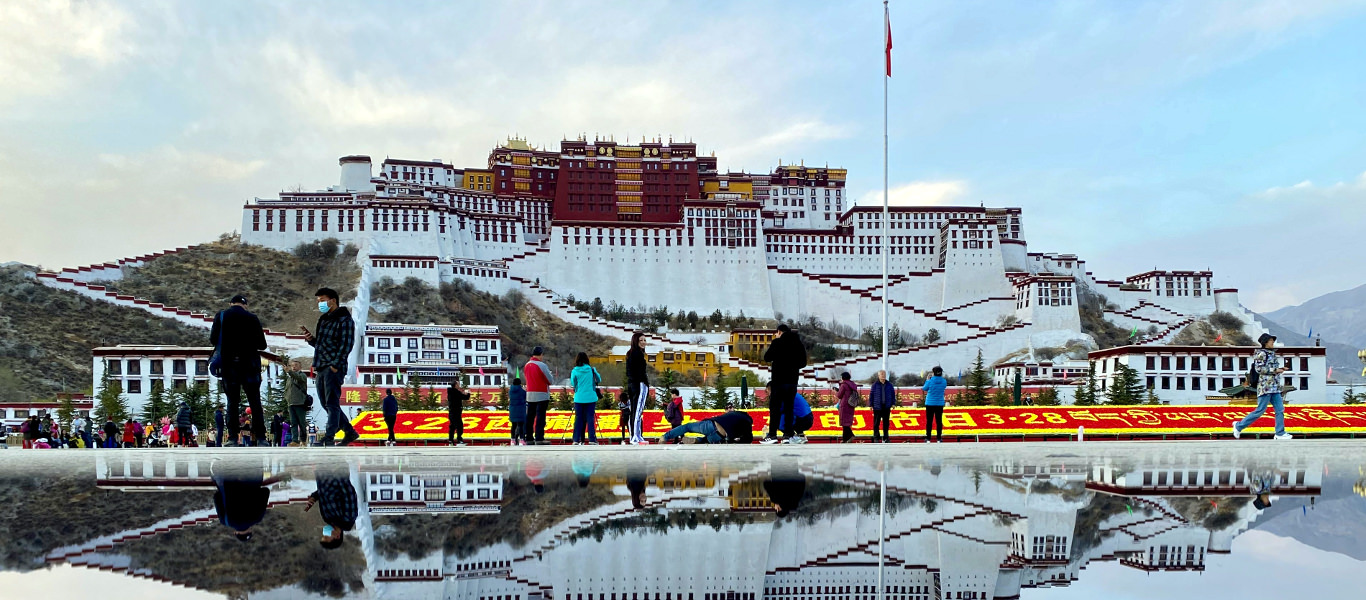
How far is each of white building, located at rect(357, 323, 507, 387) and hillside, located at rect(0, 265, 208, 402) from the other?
32.3 feet

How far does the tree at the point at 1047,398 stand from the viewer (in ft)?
183

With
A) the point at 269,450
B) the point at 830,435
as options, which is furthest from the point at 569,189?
the point at 269,450

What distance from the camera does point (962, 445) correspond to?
36.8 ft

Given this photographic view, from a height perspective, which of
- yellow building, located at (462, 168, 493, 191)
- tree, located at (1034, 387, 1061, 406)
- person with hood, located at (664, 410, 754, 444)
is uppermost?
yellow building, located at (462, 168, 493, 191)

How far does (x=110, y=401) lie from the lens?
47406mm

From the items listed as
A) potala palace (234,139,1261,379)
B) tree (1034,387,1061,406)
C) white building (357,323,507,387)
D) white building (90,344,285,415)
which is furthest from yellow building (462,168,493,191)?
tree (1034,387,1061,406)

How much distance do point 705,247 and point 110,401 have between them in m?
42.9

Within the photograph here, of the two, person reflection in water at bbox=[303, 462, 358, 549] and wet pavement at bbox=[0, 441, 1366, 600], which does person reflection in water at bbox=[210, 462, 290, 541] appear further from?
person reflection in water at bbox=[303, 462, 358, 549]

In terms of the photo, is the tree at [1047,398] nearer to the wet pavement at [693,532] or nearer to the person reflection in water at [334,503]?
the wet pavement at [693,532]

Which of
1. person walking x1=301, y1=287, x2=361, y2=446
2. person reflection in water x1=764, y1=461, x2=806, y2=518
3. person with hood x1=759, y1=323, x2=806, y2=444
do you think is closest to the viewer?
person reflection in water x1=764, y1=461, x2=806, y2=518

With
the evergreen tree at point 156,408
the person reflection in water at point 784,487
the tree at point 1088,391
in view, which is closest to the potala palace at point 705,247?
the tree at point 1088,391

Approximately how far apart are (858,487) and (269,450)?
623 cm

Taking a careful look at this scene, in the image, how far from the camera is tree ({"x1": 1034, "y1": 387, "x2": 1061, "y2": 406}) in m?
55.9

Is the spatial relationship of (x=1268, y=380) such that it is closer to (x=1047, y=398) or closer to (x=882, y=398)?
(x=882, y=398)
